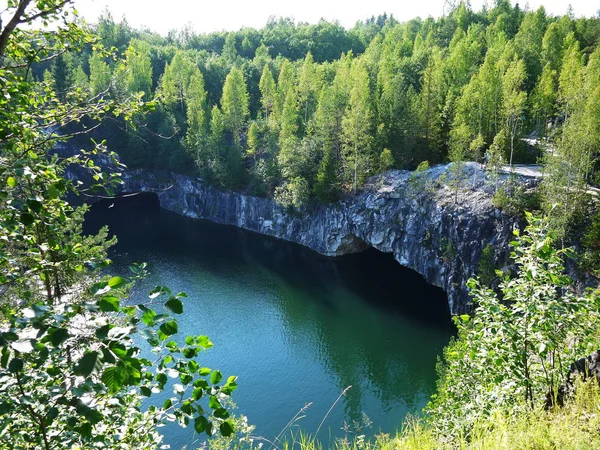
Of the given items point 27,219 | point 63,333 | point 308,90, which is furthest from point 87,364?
point 308,90

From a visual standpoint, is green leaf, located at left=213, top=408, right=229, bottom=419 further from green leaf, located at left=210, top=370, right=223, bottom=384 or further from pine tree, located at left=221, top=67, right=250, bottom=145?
pine tree, located at left=221, top=67, right=250, bottom=145

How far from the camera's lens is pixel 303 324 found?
27.3 m

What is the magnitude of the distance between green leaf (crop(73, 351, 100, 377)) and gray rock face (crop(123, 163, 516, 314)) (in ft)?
72.3

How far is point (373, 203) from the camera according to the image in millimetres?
33750

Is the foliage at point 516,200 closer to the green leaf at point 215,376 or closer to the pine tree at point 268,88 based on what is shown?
the green leaf at point 215,376

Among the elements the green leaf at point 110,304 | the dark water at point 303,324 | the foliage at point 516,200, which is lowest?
the dark water at point 303,324

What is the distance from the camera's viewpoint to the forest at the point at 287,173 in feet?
7.73

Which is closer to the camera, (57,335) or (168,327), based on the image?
(57,335)

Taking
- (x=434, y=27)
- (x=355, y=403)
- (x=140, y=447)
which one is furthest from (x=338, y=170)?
(x=434, y=27)

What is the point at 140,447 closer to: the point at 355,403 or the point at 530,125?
the point at 355,403

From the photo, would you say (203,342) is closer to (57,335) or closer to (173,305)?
(173,305)

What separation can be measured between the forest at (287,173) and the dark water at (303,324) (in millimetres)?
2837

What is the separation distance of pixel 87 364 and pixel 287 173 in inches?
1493

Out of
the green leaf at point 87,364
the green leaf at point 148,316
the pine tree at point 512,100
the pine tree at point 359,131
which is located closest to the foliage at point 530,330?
the green leaf at point 148,316
